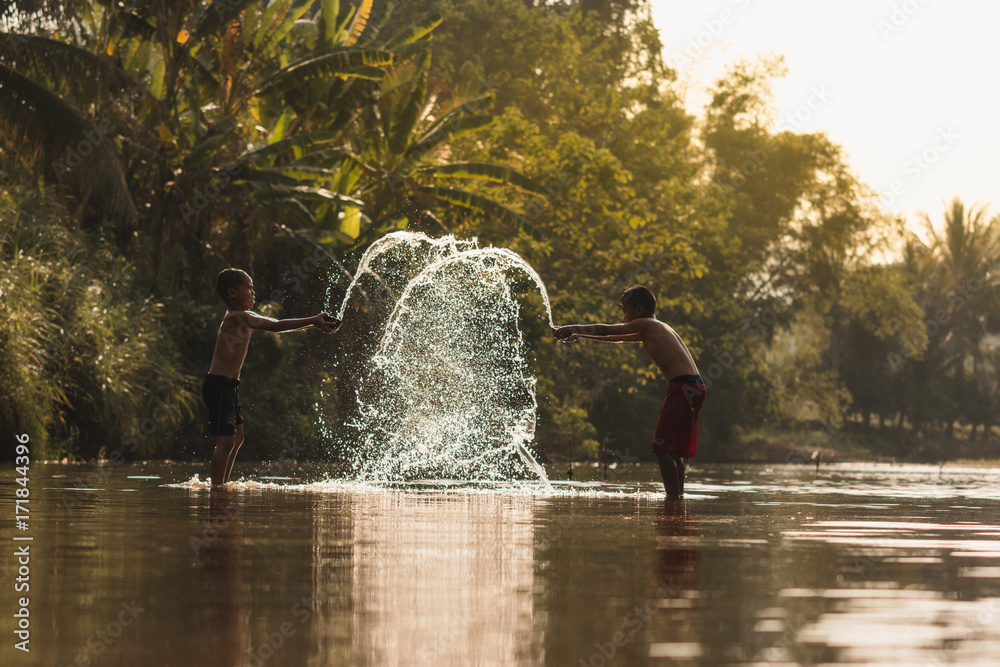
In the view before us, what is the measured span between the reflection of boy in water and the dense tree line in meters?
9.12

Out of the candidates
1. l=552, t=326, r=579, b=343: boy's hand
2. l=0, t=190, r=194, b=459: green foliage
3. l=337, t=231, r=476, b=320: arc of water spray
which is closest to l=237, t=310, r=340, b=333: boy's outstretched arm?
l=337, t=231, r=476, b=320: arc of water spray

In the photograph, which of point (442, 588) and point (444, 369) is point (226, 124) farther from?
point (442, 588)

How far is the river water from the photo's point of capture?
3.57 meters

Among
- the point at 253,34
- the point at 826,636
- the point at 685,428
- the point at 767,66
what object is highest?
the point at 767,66

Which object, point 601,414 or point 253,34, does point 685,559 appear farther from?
point 601,414

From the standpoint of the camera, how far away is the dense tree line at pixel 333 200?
18.8m

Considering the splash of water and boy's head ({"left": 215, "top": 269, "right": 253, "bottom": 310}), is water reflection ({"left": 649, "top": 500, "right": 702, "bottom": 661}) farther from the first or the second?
the splash of water

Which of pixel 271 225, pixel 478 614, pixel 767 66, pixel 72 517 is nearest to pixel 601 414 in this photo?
pixel 271 225

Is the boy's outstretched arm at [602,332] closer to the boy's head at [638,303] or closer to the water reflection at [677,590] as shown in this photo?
the boy's head at [638,303]

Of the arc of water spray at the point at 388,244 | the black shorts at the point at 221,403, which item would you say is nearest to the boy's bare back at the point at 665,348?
the arc of water spray at the point at 388,244

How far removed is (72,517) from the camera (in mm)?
7629

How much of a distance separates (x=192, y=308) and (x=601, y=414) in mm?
18306

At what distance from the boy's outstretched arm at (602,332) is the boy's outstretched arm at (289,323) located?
1743 millimetres

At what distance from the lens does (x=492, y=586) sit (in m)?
4.79
